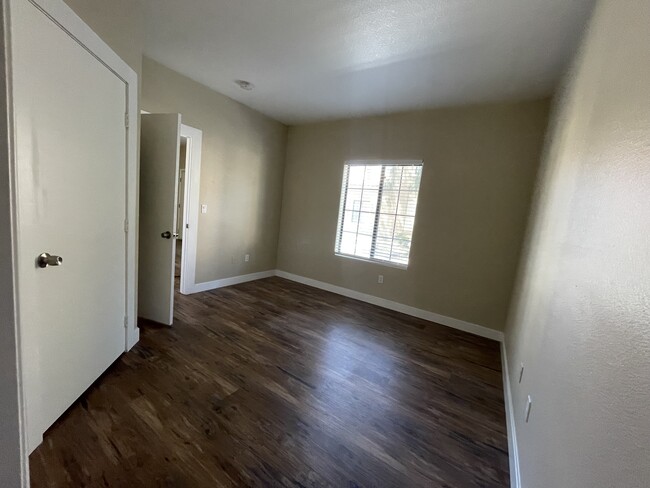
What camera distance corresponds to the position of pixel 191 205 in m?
3.44

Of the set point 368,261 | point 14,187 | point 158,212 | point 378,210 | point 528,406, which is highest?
point 378,210

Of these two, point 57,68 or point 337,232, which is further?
point 337,232

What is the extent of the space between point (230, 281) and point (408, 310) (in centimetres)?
268

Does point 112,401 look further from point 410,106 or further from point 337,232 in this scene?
point 410,106

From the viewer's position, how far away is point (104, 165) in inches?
66.8

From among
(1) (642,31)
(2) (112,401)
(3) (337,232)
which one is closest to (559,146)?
(1) (642,31)

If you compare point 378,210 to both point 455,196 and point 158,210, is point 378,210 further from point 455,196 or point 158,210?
point 158,210

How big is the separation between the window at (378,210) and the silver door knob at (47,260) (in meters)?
3.33

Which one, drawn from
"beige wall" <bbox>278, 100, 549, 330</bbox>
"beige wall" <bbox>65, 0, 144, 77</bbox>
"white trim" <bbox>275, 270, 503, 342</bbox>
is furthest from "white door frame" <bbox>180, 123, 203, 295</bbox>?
"beige wall" <bbox>278, 100, 549, 330</bbox>

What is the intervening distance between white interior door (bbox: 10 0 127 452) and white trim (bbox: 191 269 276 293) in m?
1.80

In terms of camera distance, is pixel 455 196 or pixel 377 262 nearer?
pixel 455 196

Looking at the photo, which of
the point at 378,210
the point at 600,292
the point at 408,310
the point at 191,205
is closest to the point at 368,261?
the point at 378,210

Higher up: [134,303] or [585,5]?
[585,5]

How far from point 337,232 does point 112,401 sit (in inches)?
127
